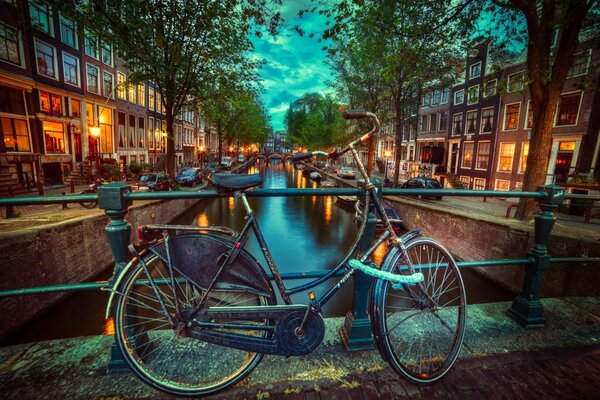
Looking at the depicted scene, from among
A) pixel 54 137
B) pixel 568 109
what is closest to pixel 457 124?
pixel 568 109

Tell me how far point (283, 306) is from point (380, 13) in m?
10.1

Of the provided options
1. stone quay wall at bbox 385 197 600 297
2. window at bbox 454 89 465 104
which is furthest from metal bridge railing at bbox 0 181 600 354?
window at bbox 454 89 465 104

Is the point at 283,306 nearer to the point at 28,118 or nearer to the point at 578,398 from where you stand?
the point at 578,398

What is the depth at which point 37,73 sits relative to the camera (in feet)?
54.0

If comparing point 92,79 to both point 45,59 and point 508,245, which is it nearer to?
point 45,59

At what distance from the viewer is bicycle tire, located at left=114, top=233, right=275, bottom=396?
1.57 metres

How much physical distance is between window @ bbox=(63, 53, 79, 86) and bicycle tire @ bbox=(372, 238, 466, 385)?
26101 millimetres

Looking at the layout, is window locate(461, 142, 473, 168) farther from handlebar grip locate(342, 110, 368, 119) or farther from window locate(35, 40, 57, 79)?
window locate(35, 40, 57, 79)

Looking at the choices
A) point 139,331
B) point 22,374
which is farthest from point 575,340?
point 22,374

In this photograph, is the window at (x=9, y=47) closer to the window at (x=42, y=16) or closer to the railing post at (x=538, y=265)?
the window at (x=42, y=16)

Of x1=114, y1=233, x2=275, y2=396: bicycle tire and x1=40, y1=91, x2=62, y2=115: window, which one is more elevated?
x1=40, y1=91, x2=62, y2=115: window

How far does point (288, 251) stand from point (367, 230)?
43.5 ft

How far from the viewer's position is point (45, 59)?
17094 mm

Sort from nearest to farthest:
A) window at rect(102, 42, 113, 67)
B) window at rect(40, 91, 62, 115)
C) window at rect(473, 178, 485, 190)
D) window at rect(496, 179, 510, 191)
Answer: window at rect(40, 91, 62, 115) → window at rect(496, 179, 510, 191) → window at rect(102, 42, 113, 67) → window at rect(473, 178, 485, 190)
